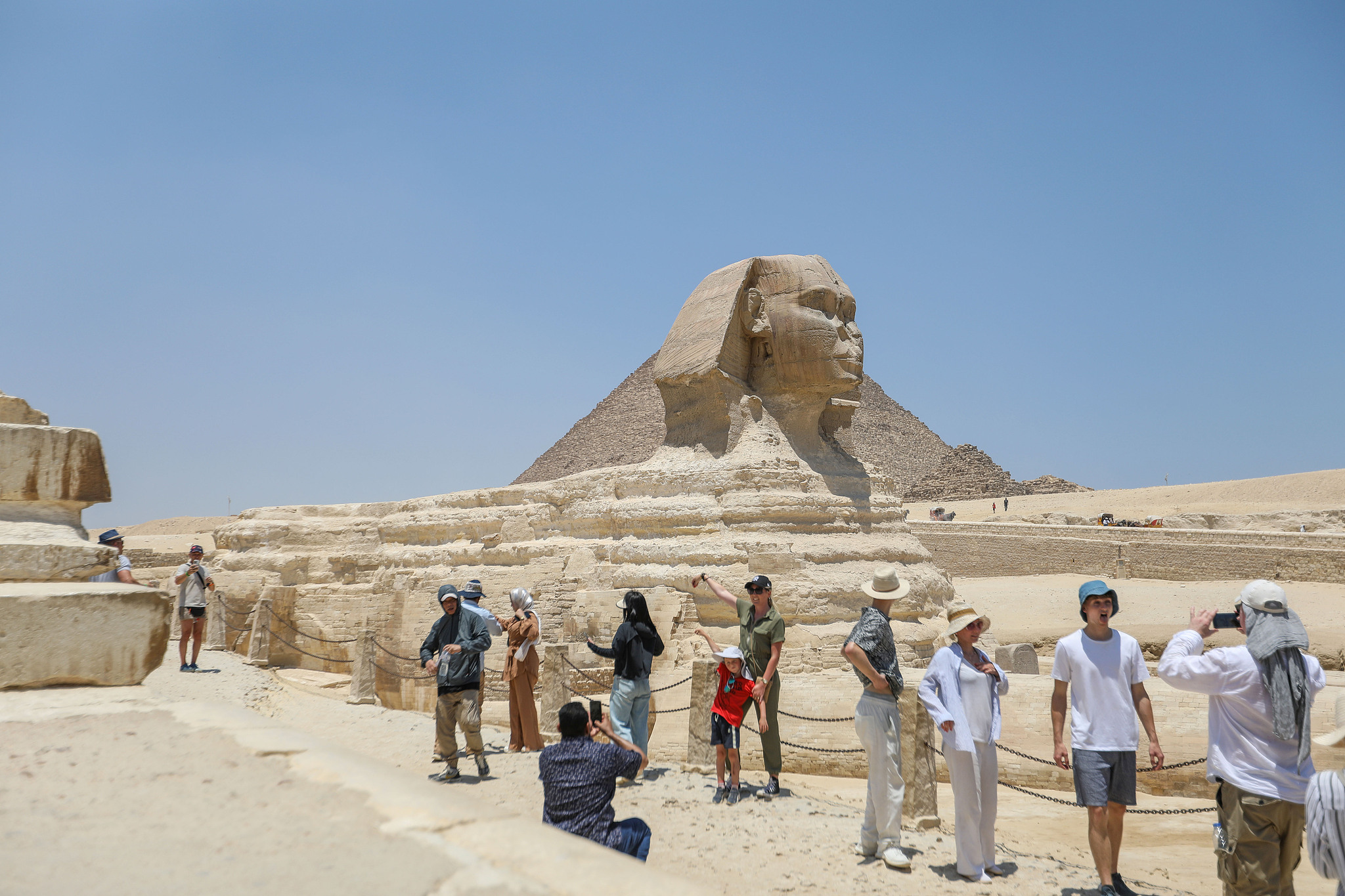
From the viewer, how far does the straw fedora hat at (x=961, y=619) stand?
3.62m

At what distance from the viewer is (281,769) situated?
1884 millimetres

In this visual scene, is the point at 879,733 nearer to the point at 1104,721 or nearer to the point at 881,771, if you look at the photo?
the point at 881,771

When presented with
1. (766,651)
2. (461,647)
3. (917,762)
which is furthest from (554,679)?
(917,762)

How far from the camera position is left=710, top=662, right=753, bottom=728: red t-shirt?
4.53 metres

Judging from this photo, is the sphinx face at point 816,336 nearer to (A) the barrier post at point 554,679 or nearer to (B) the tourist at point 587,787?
(A) the barrier post at point 554,679

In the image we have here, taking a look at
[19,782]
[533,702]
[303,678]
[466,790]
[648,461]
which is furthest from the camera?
[303,678]

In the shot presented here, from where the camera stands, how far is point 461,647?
16.7 ft

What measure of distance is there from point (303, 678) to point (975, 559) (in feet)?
61.8

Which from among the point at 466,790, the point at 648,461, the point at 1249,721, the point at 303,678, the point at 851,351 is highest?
the point at 851,351

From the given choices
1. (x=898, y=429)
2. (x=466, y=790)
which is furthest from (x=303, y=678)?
(x=898, y=429)

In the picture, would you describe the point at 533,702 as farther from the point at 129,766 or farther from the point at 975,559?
the point at 975,559

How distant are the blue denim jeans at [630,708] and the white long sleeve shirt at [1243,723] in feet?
9.57

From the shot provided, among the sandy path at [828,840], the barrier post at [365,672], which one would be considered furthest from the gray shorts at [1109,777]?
the barrier post at [365,672]

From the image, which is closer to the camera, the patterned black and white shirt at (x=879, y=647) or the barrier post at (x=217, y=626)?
the patterned black and white shirt at (x=879, y=647)
